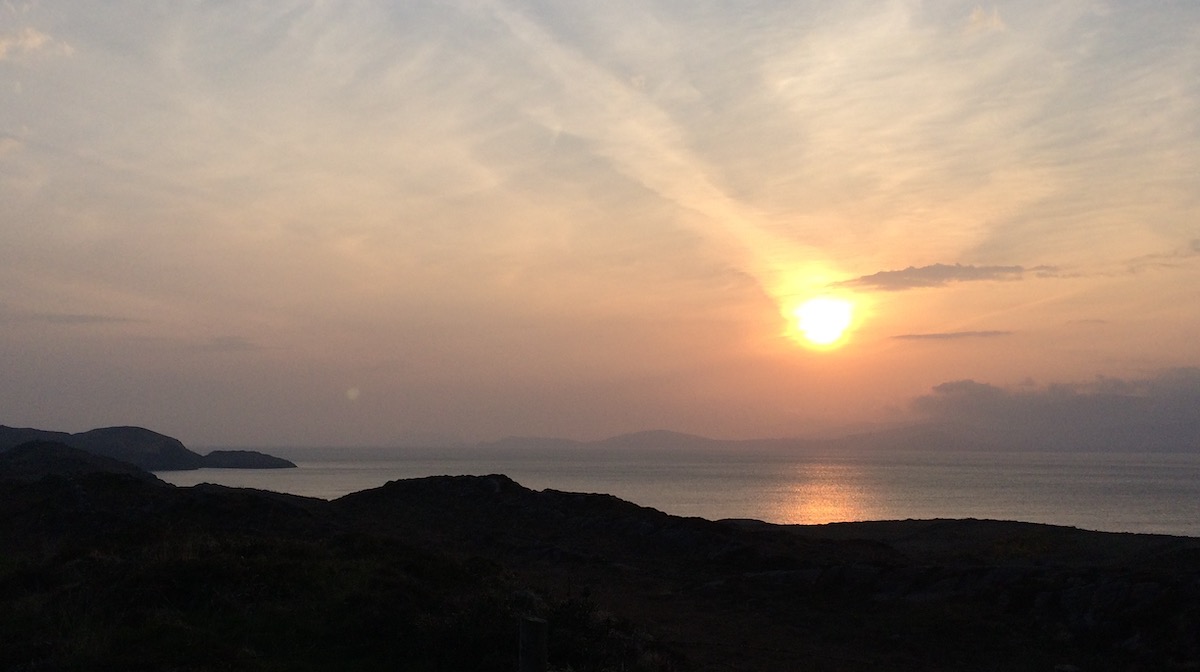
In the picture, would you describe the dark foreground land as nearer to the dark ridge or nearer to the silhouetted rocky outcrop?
the silhouetted rocky outcrop

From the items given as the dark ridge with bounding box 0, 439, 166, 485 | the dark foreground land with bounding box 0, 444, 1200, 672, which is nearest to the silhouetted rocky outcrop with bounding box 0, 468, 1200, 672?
the dark foreground land with bounding box 0, 444, 1200, 672

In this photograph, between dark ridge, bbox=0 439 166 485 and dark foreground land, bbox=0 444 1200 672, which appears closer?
dark foreground land, bbox=0 444 1200 672

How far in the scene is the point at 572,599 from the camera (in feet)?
52.1

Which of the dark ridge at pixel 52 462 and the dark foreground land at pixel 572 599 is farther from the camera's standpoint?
the dark ridge at pixel 52 462

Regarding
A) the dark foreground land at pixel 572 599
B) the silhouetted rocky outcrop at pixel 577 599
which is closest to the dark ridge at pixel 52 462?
the dark foreground land at pixel 572 599

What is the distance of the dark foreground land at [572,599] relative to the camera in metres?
13.4

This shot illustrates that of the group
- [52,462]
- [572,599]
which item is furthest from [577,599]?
[52,462]

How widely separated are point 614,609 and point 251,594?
389 inches

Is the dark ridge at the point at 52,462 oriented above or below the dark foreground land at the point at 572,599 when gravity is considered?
above

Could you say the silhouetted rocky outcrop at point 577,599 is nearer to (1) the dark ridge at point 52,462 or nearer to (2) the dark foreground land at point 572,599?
(2) the dark foreground land at point 572,599

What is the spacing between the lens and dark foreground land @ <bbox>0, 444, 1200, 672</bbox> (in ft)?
43.9

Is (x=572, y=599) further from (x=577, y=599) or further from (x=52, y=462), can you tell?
(x=52, y=462)

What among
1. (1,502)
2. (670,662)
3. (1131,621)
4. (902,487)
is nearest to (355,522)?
(1,502)

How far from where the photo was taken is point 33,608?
14.6m
